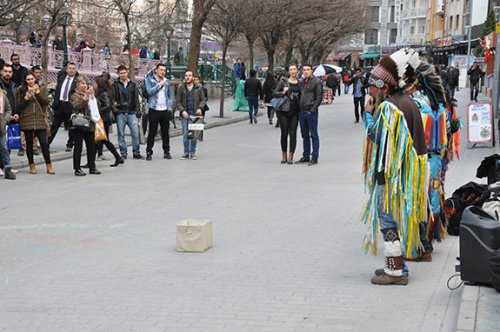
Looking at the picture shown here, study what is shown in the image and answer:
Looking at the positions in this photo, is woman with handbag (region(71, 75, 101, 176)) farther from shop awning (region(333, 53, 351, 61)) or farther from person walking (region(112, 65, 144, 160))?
shop awning (region(333, 53, 351, 61))

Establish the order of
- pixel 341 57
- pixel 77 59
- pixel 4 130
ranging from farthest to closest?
1. pixel 341 57
2. pixel 77 59
3. pixel 4 130

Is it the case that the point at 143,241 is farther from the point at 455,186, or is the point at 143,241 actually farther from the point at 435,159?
the point at 455,186

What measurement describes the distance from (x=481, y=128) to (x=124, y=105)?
7.44m

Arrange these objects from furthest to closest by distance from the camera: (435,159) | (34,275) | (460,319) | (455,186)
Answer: (455,186) → (435,159) → (34,275) → (460,319)

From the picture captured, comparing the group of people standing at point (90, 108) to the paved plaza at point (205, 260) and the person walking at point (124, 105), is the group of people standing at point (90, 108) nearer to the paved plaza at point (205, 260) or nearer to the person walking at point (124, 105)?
the person walking at point (124, 105)

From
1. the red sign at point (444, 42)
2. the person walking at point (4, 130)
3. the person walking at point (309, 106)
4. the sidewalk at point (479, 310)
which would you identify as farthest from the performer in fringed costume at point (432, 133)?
the red sign at point (444, 42)

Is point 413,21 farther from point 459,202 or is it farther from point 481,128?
point 459,202

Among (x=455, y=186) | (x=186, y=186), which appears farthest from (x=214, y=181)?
(x=455, y=186)

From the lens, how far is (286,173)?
14.0 m

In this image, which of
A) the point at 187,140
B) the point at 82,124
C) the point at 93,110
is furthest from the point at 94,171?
the point at 187,140

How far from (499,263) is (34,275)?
384cm

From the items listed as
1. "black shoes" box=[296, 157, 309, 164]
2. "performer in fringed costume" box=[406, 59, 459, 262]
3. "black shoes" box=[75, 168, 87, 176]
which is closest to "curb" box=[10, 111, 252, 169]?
"black shoes" box=[75, 168, 87, 176]

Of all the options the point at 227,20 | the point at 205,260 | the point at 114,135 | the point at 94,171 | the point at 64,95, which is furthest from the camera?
the point at 227,20

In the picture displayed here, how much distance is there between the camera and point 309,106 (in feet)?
48.5
